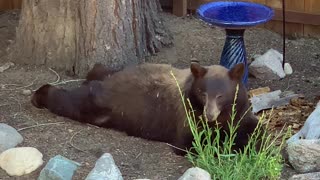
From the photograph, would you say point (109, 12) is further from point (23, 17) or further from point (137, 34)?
point (23, 17)

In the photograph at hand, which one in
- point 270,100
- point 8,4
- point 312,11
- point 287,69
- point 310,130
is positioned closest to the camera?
point 310,130

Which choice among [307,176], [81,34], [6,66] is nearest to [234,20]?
[81,34]

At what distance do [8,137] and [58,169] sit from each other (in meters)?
0.66

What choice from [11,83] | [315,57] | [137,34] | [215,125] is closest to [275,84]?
[315,57]

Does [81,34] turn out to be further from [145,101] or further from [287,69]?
[287,69]

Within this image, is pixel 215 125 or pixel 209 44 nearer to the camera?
pixel 215 125

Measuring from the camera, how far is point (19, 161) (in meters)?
4.77

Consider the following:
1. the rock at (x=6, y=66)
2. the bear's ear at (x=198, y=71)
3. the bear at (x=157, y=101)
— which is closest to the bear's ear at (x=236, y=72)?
the bear at (x=157, y=101)

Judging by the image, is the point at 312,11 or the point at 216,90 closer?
the point at 216,90

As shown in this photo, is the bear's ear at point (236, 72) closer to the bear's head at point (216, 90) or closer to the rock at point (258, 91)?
the bear's head at point (216, 90)

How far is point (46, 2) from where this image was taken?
6406 mm

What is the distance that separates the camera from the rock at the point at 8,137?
16.5 feet

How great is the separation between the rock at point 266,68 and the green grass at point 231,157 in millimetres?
1772

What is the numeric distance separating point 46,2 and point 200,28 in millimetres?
1917
